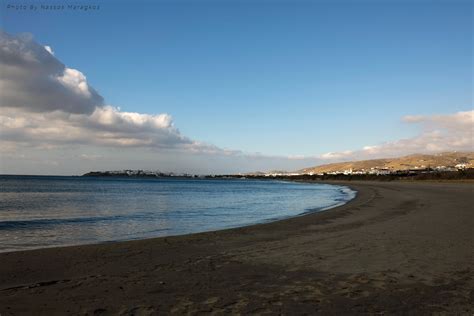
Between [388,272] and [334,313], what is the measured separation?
3051 millimetres

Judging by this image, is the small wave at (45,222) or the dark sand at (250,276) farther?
the small wave at (45,222)

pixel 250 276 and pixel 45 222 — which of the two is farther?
pixel 45 222

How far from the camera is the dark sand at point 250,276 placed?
625cm

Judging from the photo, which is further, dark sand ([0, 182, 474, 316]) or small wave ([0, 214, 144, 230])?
small wave ([0, 214, 144, 230])

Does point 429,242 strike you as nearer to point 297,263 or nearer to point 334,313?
point 297,263

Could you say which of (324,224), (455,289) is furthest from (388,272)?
(324,224)

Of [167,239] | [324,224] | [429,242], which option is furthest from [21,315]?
[324,224]

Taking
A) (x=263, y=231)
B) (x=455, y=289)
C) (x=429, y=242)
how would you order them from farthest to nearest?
(x=263, y=231)
(x=429, y=242)
(x=455, y=289)

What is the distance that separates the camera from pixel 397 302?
21.2 feet

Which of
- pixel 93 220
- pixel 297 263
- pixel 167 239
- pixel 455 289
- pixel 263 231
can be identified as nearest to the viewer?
pixel 455 289

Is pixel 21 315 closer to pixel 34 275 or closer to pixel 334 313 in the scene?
pixel 34 275

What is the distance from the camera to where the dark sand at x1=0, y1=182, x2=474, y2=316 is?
6.25 m

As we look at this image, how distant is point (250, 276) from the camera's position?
820cm

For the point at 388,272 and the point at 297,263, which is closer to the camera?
the point at 388,272
